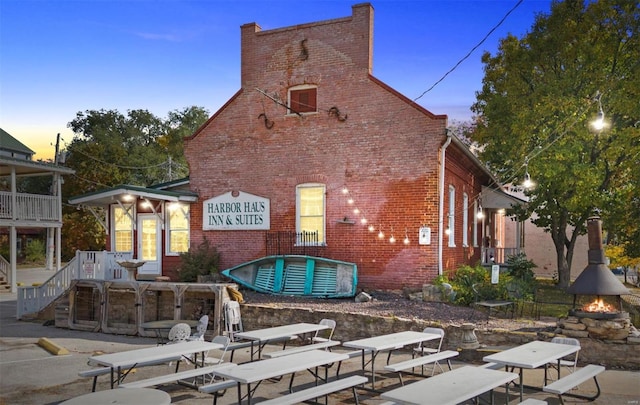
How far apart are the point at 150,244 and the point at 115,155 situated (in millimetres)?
23154

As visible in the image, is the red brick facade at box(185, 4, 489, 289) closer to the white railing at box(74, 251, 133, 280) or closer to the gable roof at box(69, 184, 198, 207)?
the gable roof at box(69, 184, 198, 207)

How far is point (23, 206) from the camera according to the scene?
25.2m

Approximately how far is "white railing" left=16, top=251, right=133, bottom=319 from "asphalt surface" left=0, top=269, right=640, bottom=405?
3.01 meters

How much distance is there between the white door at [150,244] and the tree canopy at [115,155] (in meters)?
19.0

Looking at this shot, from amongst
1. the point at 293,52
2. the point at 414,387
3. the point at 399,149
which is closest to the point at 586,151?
the point at 399,149

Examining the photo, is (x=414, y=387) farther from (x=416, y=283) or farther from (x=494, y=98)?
(x=494, y=98)

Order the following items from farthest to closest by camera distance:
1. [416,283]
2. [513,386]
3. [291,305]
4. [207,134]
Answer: [207,134] < [416,283] < [291,305] < [513,386]

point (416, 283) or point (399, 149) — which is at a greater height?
point (399, 149)

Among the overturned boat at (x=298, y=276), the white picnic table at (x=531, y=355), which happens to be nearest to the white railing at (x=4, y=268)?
the overturned boat at (x=298, y=276)

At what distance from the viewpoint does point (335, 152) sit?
16656 mm

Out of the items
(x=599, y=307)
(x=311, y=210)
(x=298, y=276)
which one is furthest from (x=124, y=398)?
(x=311, y=210)

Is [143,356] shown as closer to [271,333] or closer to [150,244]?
[271,333]

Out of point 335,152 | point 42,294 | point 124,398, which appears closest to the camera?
point 124,398

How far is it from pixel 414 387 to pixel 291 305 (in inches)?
316
